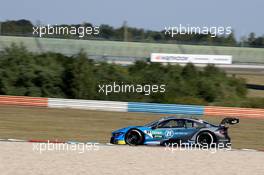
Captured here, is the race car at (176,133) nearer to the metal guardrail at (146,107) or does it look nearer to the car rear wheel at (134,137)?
the car rear wheel at (134,137)

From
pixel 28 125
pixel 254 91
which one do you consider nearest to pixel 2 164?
pixel 28 125

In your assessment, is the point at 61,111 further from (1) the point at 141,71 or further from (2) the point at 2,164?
(2) the point at 2,164

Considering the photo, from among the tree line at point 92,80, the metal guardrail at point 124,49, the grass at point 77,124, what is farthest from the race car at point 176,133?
the metal guardrail at point 124,49

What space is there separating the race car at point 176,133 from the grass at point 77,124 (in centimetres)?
166

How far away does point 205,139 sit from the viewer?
14633mm

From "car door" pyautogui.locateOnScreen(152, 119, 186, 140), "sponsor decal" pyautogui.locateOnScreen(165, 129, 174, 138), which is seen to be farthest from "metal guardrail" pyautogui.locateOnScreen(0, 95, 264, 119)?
"sponsor decal" pyautogui.locateOnScreen(165, 129, 174, 138)

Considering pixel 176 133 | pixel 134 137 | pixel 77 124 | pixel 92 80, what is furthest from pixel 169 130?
pixel 92 80

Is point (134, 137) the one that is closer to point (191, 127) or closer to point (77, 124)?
point (191, 127)

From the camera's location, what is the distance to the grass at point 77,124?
1744 cm

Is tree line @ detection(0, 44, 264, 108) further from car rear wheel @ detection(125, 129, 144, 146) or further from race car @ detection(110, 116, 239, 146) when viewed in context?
car rear wheel @ detection(125, 129, 144, 146)

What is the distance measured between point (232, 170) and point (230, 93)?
23.0m

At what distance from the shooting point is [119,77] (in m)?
31.3

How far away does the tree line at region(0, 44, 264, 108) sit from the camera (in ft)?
99.2

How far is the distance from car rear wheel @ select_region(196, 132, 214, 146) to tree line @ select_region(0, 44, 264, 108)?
47.6 ft
